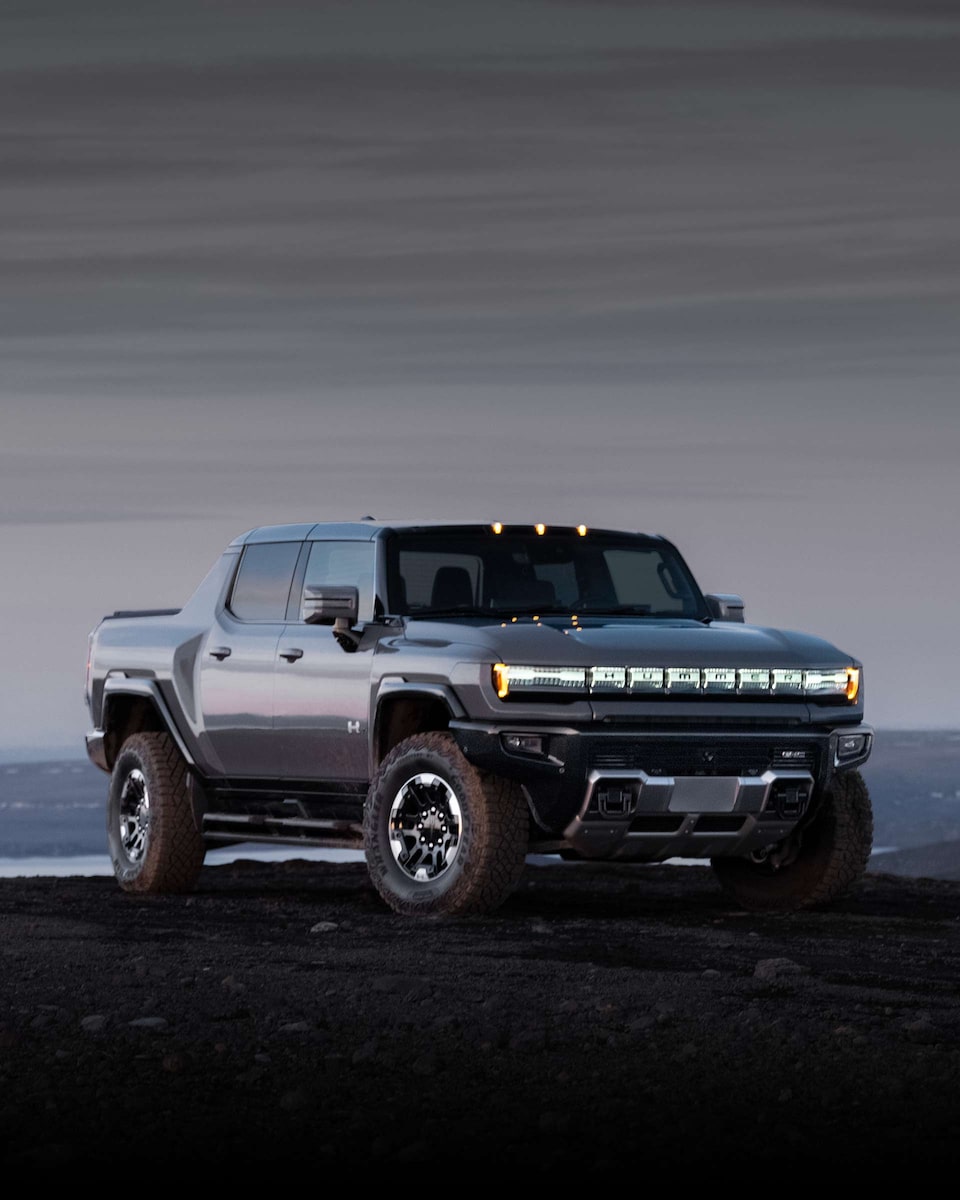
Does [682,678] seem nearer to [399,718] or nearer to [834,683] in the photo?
[834,683]

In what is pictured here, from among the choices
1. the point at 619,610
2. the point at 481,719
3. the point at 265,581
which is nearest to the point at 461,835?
the point at 481,719

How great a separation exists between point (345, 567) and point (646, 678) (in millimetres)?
2268

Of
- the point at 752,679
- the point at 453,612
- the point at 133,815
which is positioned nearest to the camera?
the point at 752,679

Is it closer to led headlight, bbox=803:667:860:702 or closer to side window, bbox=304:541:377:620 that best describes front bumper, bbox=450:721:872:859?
led headlight, bbox=803:667:860:702

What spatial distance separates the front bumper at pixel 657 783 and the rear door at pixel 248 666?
76.2 inches

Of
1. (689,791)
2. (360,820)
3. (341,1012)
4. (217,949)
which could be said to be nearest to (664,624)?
(689,791)

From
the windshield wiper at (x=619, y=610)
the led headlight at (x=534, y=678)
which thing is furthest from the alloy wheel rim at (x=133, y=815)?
the led headlight at (x=534, y=678)

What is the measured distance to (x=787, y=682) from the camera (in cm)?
1288

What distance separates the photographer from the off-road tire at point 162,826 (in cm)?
1472

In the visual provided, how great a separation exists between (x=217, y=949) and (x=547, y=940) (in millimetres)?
1626

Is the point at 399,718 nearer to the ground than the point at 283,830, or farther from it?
farther from it

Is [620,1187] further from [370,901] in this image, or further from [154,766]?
[154,766]

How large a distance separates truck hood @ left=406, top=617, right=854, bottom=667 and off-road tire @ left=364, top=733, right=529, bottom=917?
1.97 feet

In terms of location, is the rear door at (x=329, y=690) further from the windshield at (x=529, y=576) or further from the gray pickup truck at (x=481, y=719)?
the windshield at (x=529, y=576)
